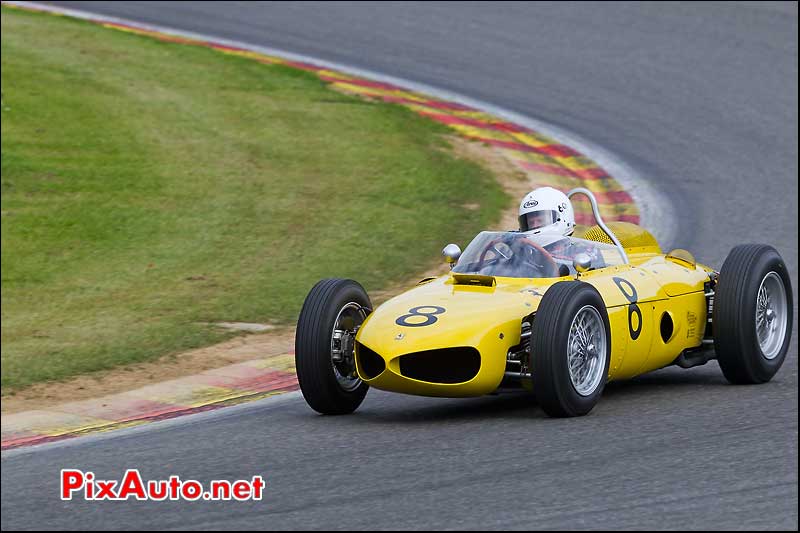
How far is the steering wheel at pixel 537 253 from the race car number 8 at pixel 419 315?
2.33 feet

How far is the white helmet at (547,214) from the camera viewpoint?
9.19 m

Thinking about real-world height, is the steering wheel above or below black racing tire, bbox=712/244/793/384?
above

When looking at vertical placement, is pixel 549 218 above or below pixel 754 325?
above

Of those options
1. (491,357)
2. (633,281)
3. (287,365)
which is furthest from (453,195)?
(491,357)

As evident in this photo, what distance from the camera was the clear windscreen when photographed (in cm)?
865

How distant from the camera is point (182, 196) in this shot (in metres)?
15.2

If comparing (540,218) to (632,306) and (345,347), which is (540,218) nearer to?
(632,306)

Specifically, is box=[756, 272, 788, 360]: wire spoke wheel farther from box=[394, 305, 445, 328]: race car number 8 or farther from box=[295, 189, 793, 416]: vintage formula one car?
box=[394, 305, 445, 328]: race car number 8

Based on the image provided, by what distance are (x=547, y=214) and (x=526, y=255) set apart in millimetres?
593

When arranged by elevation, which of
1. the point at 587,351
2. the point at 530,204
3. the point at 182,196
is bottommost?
the point at 587,351

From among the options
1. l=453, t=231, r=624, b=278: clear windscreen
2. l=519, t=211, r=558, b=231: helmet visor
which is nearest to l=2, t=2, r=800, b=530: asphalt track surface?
l=453, t=231, r=624, b=278: clear windscreen

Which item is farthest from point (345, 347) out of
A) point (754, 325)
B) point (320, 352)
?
point (754, 325)

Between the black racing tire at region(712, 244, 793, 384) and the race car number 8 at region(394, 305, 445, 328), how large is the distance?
202 cm

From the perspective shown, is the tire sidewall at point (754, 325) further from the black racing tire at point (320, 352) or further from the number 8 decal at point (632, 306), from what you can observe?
the black racing tire at point (320, 352)
